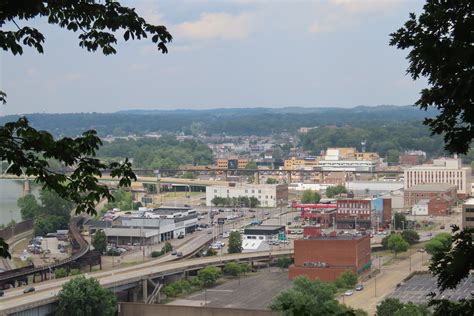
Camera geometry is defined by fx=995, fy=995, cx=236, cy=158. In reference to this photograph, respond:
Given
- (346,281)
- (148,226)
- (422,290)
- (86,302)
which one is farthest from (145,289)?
(148,226)

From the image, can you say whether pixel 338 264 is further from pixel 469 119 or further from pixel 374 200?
pixel 469 119

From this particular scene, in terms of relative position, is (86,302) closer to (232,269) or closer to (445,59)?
(232,269)

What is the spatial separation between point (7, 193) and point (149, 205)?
6478 mm

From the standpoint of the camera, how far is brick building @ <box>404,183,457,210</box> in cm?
2683

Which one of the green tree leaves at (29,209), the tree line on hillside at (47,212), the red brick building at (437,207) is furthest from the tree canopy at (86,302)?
the red brick building at (437,207)

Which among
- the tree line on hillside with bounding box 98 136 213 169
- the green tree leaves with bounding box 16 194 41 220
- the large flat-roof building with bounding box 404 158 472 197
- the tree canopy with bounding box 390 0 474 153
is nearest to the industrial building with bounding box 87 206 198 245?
the green tree leaves with bounding box 16 194 41 220

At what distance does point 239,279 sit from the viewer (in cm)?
1714

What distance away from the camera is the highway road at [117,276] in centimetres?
1336

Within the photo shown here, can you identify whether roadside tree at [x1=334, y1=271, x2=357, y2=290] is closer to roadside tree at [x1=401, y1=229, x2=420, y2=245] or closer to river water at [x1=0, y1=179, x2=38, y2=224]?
roadside tree at [x1=401, y1=229, x2=420, y2=245]

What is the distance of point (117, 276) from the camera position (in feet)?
52.8

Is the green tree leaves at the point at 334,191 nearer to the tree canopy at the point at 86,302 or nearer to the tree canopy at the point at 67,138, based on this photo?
the tree canopy at the point at 86,302

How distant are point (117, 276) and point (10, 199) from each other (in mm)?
17588

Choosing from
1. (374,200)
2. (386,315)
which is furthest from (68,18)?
(374,200)

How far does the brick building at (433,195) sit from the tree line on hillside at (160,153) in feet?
58.8
